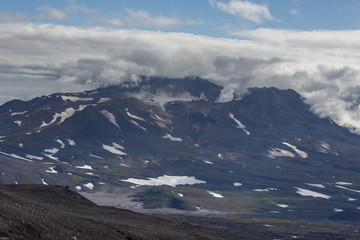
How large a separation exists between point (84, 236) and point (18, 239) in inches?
819

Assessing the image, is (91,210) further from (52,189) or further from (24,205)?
(24,205)

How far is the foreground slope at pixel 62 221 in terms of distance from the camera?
83938 millimetres

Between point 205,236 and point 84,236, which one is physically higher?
point 205,236

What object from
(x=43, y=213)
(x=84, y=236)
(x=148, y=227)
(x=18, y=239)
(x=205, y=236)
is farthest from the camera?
(x=205, y=236)

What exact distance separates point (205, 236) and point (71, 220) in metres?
46.4

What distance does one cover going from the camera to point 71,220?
105062 mm

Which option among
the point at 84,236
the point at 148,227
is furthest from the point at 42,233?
the point at 148,227

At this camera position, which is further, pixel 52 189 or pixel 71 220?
pixel 52 189

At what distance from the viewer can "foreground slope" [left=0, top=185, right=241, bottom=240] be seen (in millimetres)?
→ 83938

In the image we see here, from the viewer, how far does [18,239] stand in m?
75.7

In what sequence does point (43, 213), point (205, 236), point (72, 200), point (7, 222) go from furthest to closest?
point (72, 200) → point (205, 236) → point (43, 213) → point (7, 222)

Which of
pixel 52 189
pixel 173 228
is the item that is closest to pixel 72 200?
pixel 52 189

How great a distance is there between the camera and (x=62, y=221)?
100438 mm

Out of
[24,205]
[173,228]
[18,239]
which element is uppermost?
[173,228]
